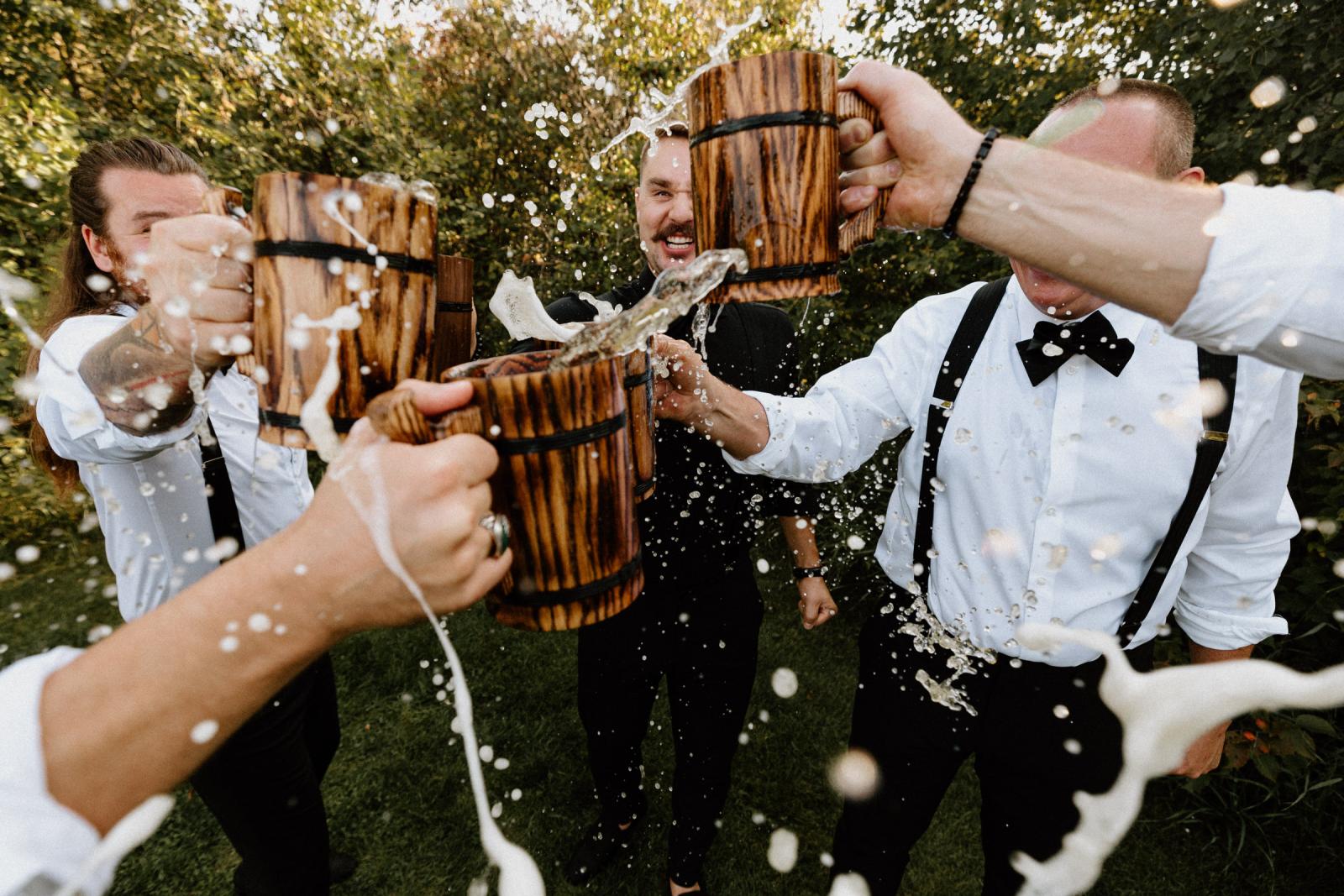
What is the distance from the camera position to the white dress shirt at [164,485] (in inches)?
59.1

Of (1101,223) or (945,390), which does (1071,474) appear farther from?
(1101,223)

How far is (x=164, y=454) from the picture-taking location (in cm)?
179

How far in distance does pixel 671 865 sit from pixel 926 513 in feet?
6.99

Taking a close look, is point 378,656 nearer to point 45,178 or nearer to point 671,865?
point 671,865

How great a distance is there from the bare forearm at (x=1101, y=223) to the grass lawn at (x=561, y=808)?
3.09 meters

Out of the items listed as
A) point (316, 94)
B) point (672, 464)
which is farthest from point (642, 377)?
point (316, 94)

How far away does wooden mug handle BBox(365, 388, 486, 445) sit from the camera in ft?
2.74

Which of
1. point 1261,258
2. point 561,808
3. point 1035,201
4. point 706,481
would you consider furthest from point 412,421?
point 561,808

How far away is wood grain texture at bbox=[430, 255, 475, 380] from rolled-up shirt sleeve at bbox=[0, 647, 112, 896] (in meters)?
0.79

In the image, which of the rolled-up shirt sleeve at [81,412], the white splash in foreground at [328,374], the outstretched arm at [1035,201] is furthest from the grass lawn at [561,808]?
the outstretched arm at [1035,201]

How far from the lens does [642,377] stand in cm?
127

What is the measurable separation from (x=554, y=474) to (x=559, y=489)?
0.09 ft

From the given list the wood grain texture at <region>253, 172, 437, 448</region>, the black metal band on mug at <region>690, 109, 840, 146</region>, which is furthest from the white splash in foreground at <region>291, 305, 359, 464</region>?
the black metal band on mug at <region>690, 109, 840, 146</region>

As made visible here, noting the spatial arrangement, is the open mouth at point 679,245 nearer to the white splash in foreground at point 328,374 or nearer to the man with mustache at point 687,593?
the man with mustache at point 687,593
